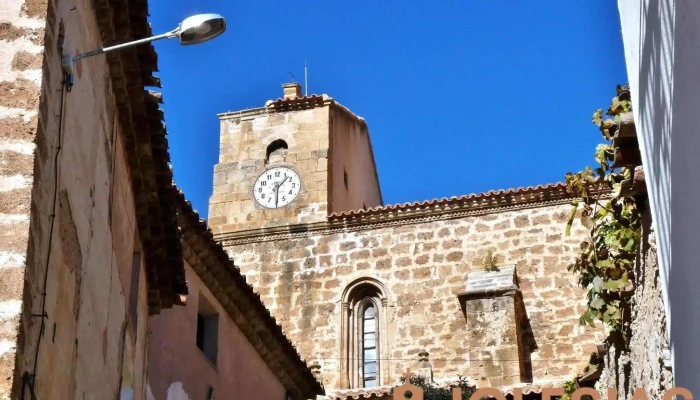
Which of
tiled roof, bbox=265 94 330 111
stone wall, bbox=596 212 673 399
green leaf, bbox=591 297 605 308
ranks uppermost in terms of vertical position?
tiled roof, bbox=265 94 330 111

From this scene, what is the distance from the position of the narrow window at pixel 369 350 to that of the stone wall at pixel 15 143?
1532 cm

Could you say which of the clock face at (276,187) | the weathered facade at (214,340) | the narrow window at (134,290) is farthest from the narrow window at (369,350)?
the narrow window at (134,290)

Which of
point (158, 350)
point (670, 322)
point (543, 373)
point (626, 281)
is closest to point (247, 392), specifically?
point (158, 350)

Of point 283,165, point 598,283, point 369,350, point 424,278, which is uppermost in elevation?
point 283,165

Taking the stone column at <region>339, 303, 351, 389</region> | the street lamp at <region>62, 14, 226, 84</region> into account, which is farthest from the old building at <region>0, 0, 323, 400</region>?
the stone column at <region>339, 303, 351, 389</region>

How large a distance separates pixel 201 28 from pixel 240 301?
8579 mm

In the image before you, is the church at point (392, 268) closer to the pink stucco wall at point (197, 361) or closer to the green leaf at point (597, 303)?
the pink stucco wall at point (197, 361)

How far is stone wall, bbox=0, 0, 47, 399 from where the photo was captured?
604 centimetres

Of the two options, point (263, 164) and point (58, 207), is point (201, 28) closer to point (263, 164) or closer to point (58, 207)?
point (58, 207)

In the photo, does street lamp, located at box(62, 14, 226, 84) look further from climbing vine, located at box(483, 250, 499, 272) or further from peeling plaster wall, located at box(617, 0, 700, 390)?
climbing vine, located at box(483, 250, 499, 272)

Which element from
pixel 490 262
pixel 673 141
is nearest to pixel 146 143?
pixel 673 141

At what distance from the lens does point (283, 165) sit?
79.3ft

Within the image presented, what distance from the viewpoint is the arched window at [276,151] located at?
79.9 ft

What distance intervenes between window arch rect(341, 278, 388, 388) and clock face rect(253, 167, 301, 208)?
Answer: 2471 millimetres
